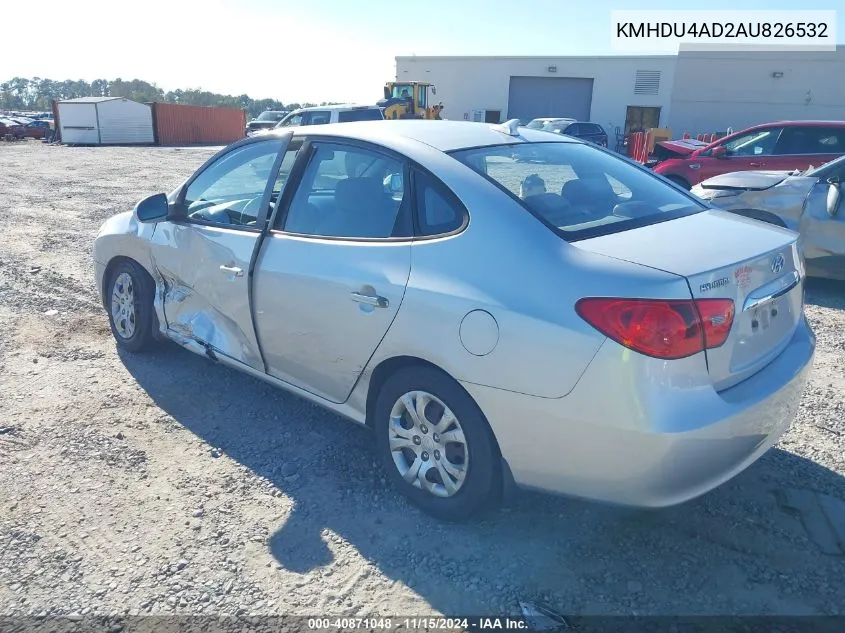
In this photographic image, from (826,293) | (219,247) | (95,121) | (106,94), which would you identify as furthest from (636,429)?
(106,94)

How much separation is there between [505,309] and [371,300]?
2.22ft

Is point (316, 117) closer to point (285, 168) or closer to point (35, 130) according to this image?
point (285, 168)

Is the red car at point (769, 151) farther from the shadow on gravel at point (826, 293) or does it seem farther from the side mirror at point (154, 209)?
the side mirror at point (154, 209)

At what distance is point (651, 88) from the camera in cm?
3656

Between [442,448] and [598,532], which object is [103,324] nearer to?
[442,448]

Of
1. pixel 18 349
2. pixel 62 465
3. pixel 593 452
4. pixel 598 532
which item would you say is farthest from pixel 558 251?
pixel 18 349

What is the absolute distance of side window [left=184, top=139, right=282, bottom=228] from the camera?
3.74 m

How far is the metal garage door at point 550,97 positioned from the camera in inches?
1523

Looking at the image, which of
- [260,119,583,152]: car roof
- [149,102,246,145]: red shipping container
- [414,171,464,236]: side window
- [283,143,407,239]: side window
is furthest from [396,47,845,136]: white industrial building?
[414,171,464,236]: side window

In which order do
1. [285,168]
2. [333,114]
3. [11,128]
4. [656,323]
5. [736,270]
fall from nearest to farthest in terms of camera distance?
[656,323], [736,270], [285,168], [333,114], [11,128]

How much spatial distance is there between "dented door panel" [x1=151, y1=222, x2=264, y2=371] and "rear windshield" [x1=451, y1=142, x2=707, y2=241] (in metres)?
1.38

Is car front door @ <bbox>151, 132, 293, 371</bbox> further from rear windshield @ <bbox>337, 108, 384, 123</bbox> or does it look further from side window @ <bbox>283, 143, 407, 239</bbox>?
rear windshield @ <bbox>337, 108, 384, 123</bbox>

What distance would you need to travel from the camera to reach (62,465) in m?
3.44

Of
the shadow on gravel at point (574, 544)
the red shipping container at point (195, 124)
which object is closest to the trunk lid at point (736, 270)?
the shadow on gravel at point (574, 544)
